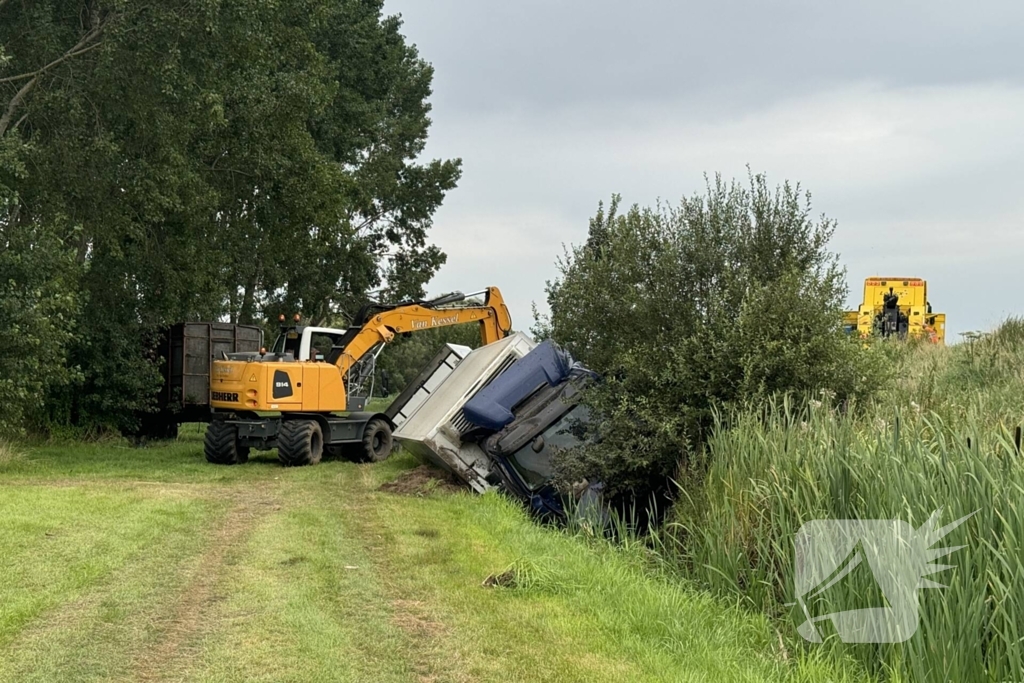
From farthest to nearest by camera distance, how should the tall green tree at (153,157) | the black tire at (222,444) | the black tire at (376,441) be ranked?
the black tire at (376,441) → the black tire at (222,444) → the tall green tree at (153,157)

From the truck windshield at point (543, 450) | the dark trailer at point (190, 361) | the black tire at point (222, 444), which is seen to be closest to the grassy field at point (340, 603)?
the truck windshield at point (543, 450)

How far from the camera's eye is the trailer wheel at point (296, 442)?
1817 cm

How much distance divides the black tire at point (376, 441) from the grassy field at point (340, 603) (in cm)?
788

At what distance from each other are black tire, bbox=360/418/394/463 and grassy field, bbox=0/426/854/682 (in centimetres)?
788

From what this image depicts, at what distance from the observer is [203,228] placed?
70.5ft

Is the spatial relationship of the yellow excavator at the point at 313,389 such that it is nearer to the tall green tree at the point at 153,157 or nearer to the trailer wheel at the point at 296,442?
the trailer wheel at the point at 296,442

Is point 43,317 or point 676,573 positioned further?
point 43,317

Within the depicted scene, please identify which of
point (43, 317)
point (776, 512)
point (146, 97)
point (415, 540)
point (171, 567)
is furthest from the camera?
point (146, 97)

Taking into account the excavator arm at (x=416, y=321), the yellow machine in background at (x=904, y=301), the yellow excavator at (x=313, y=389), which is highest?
the yellow machine in background at (x=904, y=301)

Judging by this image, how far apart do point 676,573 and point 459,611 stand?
99.0 inches

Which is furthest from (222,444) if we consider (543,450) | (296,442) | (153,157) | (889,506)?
(889,506)

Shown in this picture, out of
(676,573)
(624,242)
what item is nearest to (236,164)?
(624,242)

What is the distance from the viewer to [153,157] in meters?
19.1

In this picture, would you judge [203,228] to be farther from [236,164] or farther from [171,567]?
[171,567]
